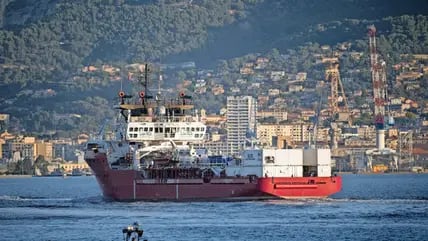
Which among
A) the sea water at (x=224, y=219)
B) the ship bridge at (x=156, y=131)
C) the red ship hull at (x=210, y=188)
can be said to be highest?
the ship bridge at (x=156, y=131)

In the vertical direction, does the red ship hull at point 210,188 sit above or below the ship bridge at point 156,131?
below

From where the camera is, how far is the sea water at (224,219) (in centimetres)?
9338

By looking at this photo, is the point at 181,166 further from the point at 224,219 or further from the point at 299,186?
the point at 224,219

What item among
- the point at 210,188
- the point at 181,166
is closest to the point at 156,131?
the point at 181,166

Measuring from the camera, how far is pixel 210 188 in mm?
119250

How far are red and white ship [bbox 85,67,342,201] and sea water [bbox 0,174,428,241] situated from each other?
1.42m

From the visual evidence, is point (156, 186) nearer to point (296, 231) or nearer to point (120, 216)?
point (120, 216)

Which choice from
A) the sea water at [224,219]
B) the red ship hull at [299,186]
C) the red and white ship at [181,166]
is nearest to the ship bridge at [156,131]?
the red and white ship at [181,166]

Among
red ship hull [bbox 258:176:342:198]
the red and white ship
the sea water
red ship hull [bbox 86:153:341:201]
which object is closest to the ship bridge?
the red and white ship

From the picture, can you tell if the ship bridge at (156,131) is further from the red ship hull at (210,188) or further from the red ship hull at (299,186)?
the red ship hull at (299,186)

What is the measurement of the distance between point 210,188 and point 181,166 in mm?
3553

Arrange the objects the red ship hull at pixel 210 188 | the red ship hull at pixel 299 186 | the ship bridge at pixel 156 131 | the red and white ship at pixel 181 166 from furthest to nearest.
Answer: the ship bridge at pixel 156 131, the red and white ship at pixel 181 166, the red ship hull at pixel 210 188, the red ship hull at pixel 299 186

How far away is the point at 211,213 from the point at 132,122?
64.1 feet

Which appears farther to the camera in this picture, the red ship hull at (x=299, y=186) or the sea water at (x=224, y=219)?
the red ship hull at (x=299, y=186)
